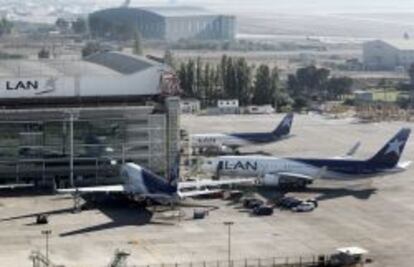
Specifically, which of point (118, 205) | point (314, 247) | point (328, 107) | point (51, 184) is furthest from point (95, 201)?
point (328, 107)

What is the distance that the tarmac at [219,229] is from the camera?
56438mm

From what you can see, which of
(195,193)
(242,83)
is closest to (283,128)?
(195,193)

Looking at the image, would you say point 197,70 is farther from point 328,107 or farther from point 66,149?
point 66,149

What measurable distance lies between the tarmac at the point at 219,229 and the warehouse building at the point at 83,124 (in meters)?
4.93

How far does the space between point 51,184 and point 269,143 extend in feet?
92.2

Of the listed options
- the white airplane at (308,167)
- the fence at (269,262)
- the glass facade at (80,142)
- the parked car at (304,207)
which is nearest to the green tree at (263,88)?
the glass facade at (80,142)

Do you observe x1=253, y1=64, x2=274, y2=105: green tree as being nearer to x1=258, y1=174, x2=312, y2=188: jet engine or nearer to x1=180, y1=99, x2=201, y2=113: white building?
x1=180, y1=99, x2=201, y2=113: white building

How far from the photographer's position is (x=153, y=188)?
219ft

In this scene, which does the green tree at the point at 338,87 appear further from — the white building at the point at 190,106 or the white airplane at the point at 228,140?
the white airplane at the point at 228,140

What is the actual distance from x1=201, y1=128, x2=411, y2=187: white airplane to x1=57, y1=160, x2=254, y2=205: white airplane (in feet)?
12.7

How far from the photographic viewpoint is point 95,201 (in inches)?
2808

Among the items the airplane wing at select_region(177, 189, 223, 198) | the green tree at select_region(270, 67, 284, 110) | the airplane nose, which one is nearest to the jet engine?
the airplane nose

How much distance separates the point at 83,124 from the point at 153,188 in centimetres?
1469

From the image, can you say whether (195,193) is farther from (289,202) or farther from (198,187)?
(289,202)
